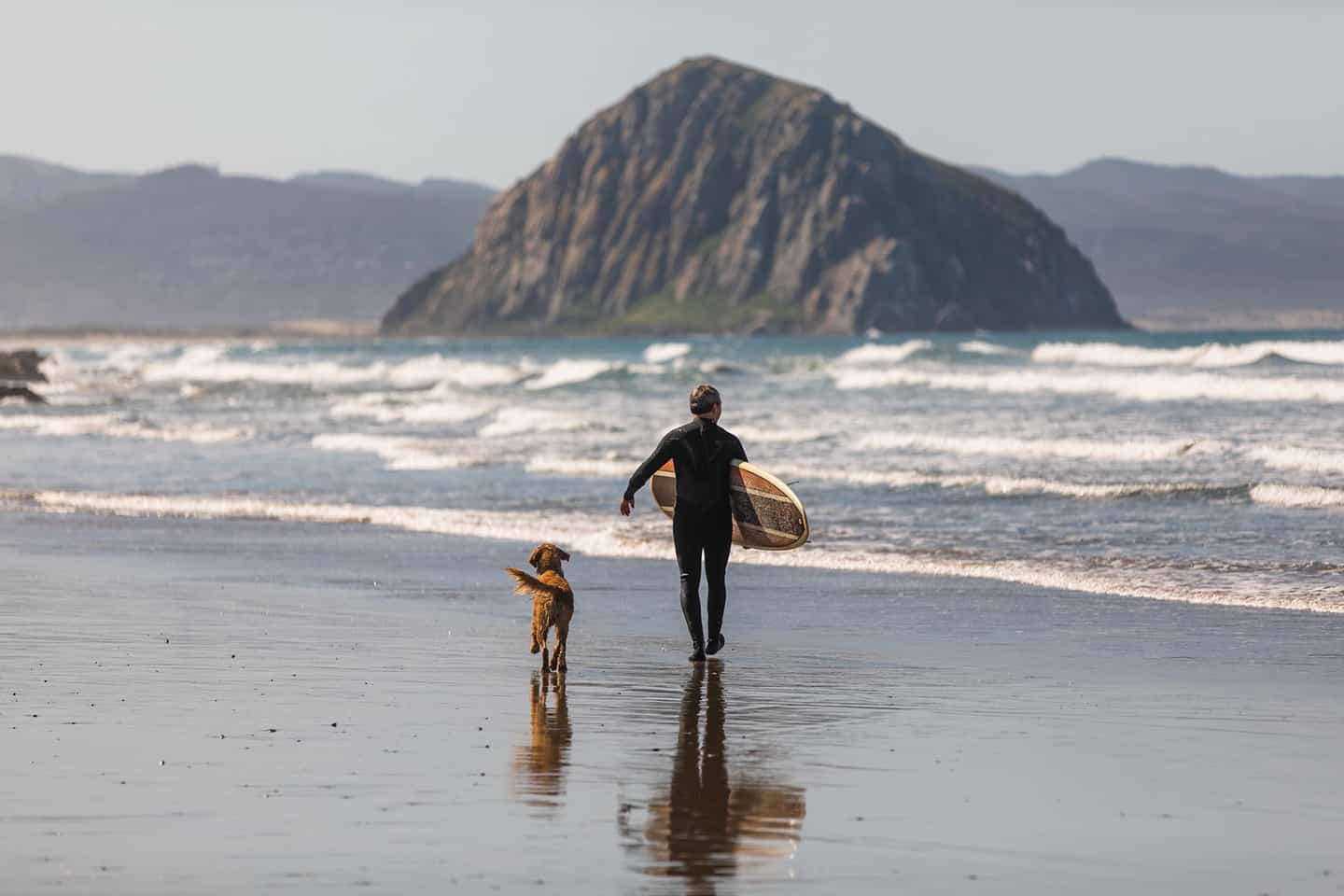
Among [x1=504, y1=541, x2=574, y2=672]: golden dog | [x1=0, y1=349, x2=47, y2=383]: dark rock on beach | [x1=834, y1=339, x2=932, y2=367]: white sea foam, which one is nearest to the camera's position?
[x1=504, y1=541, x2=574, y2=672]: golden dog

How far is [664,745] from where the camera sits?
9.05 metres

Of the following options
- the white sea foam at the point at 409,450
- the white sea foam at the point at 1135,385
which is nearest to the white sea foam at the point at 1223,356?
the white sea foam at the point at 1135,385

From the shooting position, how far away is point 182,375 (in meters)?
94.1

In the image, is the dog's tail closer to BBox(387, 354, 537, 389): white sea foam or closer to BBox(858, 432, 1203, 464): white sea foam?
BBox(858, 432, 1203, 464): white sea foam

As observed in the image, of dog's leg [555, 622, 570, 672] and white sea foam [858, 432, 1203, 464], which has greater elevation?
white sea foam [858, 432, 1203, 464]

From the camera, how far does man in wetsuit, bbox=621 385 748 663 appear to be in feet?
38.6

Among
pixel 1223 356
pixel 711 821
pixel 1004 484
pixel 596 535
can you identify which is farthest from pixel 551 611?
pixel 1223 356

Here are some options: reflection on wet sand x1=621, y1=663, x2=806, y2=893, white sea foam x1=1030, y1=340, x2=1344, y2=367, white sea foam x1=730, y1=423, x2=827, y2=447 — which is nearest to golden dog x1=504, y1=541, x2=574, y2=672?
reflection on wet sand x1=621, y1=663, x2=806, y2=893

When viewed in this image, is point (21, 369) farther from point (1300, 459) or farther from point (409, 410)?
point (1300, 459)

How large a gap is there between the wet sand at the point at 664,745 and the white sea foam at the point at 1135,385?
99.8 ft

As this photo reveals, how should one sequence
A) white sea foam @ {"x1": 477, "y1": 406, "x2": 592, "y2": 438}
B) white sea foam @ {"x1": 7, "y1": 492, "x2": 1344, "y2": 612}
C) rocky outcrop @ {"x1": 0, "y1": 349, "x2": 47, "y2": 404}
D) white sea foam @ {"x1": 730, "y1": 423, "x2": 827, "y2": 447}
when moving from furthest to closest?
1. rocky outcrop @ {"x1": 0, "y1": 349, "x2": 47, "y2": 404}
2. white sea foam @ {"x1": 477, "y1": 406, "x2": 592, "y2": 438}
3. white sea foam @ {"x1": 730, "y1": 423, "x2": 827, "y2": 447}
4. white sea foam @ {"x1": 7, "y1": 492, "x2": 1344, "y2": 612}

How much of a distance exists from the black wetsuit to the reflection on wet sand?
8.69 ft

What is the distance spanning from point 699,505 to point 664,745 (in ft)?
9.72

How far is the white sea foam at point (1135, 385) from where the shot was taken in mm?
44125
